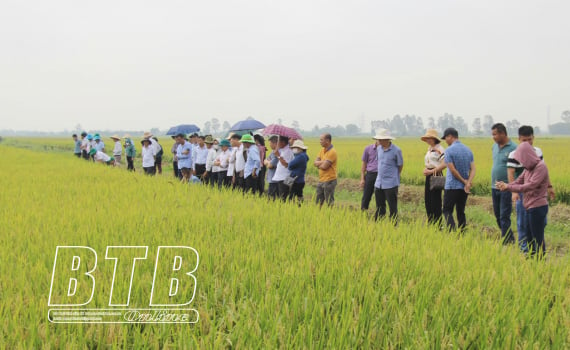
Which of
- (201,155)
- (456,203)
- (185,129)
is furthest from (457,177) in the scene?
(185,129)

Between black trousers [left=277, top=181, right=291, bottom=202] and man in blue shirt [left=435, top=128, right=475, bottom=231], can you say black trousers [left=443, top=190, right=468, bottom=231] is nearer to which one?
man in blue shirt [left=435, top=128, right=475, bottom=231]

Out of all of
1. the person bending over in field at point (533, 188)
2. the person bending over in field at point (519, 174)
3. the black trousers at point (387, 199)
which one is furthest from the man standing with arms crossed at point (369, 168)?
the person bending over in field at point (533, 188)

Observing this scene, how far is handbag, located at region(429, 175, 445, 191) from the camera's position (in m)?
5.68

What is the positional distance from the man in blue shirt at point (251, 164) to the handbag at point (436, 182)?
3197 mm

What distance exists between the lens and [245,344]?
156 centimetres

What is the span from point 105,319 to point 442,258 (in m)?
2.20

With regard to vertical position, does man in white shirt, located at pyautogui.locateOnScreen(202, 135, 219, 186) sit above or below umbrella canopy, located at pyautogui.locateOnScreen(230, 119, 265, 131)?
below

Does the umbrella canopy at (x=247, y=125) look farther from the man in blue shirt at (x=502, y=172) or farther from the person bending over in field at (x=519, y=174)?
the person bending over in field at (x=519, y=174)

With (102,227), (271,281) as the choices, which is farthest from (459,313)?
(102,227)

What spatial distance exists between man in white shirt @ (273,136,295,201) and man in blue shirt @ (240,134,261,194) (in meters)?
0.65

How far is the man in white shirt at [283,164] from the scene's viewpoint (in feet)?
21.5

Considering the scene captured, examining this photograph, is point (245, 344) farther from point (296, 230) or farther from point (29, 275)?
point (296, 230)

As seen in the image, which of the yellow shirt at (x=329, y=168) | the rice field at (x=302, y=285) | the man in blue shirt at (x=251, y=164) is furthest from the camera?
the man in blue shirt at (x=251, y=164)

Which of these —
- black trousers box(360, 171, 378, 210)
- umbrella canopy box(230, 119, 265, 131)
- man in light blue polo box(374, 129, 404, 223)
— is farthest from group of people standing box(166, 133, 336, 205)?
umbrella canopy box(230, 119, 265, 131)
